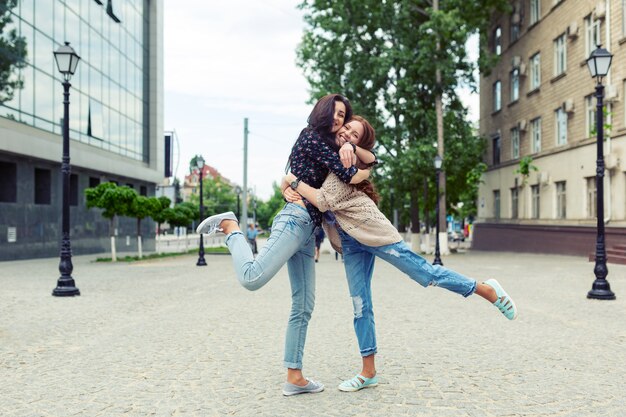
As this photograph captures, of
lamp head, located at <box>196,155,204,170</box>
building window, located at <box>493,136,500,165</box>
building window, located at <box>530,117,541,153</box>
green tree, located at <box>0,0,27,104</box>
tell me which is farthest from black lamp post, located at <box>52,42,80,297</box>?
building window, located at <box>493,136,500,165</box>

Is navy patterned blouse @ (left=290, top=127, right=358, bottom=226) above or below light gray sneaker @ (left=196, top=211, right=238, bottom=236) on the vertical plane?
above

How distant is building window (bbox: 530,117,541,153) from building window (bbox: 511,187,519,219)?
295cm

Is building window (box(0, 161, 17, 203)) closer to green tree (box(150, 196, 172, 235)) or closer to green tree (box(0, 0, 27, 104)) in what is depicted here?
green tree (box(0, 0, 27, 104))

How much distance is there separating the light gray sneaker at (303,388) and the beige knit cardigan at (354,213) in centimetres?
115

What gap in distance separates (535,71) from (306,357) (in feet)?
92.7

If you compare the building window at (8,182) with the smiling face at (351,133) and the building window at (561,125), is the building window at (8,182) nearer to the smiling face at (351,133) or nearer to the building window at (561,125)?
the building window at (561,125)

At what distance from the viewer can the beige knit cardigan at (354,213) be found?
4.08m

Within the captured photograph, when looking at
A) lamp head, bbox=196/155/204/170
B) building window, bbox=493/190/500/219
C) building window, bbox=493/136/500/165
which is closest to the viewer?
lamp head, bbox=196/155/204/170

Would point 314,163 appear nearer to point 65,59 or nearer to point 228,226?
point 228,226

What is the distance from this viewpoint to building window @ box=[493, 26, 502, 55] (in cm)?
3594

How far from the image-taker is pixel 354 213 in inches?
163

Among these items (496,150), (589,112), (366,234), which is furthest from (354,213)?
(496,150)

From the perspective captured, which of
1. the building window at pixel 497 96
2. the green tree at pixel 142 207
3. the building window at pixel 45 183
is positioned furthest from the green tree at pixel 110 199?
the building window at pixel 497 96

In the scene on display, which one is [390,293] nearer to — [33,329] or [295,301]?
[33,329]
